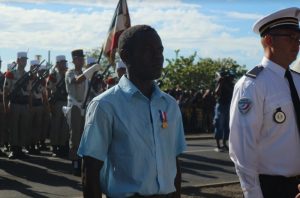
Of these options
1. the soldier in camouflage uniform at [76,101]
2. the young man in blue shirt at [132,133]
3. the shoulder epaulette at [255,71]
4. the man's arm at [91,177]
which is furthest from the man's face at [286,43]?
the soldier in camouflage uniform at [76,101]

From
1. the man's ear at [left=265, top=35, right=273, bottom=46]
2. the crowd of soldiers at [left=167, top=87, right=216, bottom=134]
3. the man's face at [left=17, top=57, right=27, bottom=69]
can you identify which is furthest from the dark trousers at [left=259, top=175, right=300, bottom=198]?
the crowd of soldiers at [left=167, top=87, right=216, bottom=134]

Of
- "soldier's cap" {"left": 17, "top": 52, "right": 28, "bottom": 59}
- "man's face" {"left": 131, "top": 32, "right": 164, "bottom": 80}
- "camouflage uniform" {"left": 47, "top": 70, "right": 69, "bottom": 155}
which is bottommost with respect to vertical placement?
"camouflage uniform" {"left": 47, "top": 70, "right": 69, "bottom": 155}

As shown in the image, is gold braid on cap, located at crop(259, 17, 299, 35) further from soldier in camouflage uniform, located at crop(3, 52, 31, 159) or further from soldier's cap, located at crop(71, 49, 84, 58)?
soldier in camouflage uniform, located at crop(3, 52, 31, 159)

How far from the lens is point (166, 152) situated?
3.14 meters

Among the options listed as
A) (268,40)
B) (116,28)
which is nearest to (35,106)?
(116,28)

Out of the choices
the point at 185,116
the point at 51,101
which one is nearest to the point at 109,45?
the point at 51,101

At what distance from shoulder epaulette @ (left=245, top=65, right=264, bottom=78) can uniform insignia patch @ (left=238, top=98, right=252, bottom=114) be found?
171 mm

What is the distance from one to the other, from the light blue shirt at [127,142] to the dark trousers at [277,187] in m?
0.72

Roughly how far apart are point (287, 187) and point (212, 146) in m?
12.3

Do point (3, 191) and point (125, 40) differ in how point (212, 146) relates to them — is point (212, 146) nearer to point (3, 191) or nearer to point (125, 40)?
point (3, 191)

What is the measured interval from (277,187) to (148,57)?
1170 millimetres

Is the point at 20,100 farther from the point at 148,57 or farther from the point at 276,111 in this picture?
the point at 148,57

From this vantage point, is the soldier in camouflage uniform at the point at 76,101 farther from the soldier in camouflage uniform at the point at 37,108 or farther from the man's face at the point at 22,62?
the soldier in camouflage uniform at the point at 37,108

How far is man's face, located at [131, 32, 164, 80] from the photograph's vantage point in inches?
120
